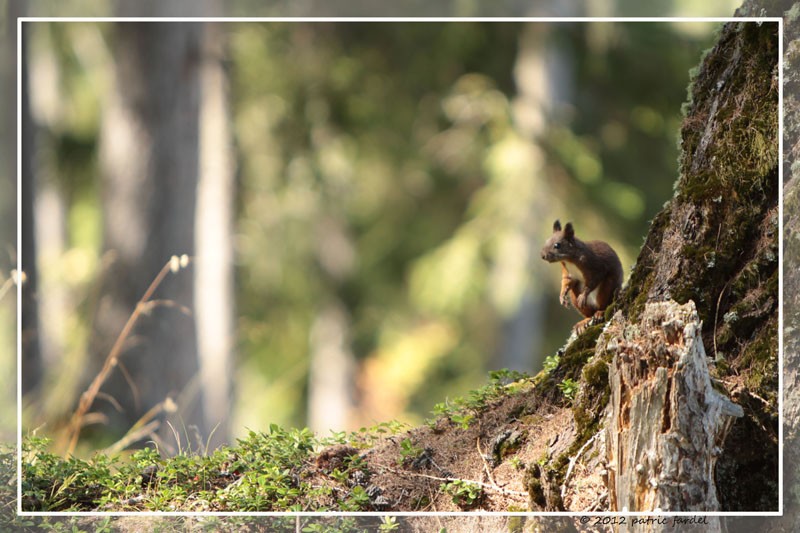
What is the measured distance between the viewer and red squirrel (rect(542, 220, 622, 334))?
324 centimetres

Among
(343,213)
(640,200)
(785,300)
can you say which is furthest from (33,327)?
(343,213)

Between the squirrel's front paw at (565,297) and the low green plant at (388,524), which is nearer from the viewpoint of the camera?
the low green plant at (388,524)

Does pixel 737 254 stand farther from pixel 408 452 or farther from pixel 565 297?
pixel 408 452

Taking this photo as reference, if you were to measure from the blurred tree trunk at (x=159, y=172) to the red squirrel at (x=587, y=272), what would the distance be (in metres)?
3.59

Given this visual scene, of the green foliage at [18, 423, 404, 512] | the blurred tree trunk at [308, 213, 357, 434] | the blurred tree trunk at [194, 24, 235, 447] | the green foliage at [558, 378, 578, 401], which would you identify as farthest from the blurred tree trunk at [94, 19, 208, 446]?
the blurred tree trunk at [308, 213, 357, 434]

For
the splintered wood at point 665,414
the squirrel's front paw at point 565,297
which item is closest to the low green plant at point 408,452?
the splintered wood at point 665,414

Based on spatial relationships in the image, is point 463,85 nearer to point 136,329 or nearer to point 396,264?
point 396,264

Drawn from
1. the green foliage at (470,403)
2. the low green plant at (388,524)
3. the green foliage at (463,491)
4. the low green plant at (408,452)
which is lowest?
the low green plant at (388,524)

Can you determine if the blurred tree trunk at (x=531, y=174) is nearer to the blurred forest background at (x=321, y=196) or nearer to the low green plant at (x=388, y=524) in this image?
the blurred forest background at (x=321, y=196)

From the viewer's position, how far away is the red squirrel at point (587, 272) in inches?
127

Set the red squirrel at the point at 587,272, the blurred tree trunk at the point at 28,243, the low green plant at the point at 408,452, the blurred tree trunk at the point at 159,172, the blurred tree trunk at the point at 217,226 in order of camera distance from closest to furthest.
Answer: the low green plant at the point at 408,452, the red squirrel at the point at 587,272, the blurred tree trunk at the point at 28,243, the blurred tree trunk at the point at 159,172, the blurred tree trunk at the point at 217,226

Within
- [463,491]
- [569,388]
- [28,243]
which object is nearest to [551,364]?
[569,388]

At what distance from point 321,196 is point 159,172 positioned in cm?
612

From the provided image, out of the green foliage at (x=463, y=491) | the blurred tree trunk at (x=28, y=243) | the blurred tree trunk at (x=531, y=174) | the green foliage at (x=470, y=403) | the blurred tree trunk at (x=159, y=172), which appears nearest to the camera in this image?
the green foliage at (x=463, y=491)
